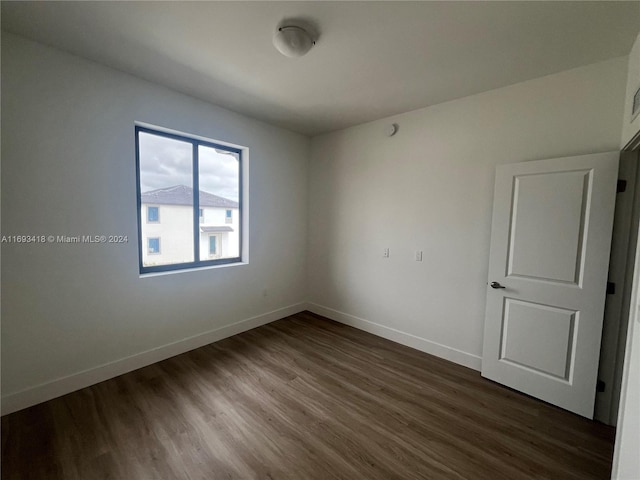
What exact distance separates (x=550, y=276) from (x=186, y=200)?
3.60 m

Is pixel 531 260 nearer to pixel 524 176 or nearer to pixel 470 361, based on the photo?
pixel 524 176

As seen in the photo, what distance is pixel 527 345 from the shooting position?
7.47 feet

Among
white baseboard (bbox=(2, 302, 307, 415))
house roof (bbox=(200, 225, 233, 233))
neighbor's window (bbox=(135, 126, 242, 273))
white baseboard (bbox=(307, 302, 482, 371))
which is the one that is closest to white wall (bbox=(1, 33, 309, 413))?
white baseboard (bbox=(2, 302, 307, 415))

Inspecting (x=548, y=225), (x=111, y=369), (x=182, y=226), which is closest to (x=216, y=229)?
(x=182, y=226)

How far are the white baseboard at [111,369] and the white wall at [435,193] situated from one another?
152 centimetres

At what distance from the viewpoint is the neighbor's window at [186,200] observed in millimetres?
2650

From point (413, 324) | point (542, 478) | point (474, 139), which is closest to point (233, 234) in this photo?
point (413, 324)

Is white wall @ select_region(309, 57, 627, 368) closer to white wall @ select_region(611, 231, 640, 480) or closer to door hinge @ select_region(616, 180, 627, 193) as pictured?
door hinge @ select_region(616, 180, 627, 193)

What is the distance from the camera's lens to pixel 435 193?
2863 mm

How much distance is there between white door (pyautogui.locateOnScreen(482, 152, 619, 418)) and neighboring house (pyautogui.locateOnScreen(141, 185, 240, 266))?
300 centimetres

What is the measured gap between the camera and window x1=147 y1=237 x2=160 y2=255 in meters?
2.69

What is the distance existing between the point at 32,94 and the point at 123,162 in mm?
671

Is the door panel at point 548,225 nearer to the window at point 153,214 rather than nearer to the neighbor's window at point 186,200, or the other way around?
the neighbor's window at point 186,200

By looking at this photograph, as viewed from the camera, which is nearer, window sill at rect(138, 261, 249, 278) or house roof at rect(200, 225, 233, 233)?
window sill at rect(138, 261, 249, 278)
